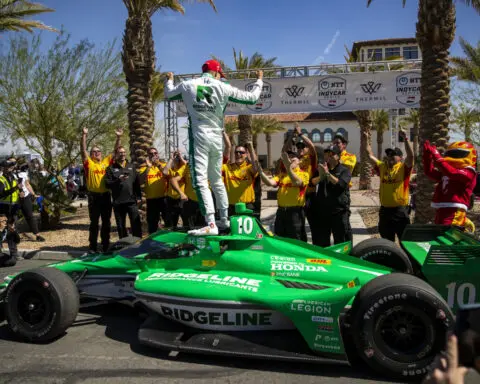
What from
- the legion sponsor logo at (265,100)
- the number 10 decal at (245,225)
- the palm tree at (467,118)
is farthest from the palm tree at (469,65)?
the number 10 decal at (245,225)

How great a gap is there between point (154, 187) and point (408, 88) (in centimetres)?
862

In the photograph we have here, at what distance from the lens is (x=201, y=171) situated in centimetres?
489

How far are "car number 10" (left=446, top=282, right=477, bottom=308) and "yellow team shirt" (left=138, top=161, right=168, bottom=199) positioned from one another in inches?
213

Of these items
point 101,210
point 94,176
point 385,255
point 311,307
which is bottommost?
point 311,307

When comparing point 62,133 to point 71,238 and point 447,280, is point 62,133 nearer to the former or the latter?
point 71,238

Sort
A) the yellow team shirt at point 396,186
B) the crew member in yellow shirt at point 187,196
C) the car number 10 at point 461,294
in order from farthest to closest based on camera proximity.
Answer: the crew member in yellow shirt at point 187,196, the yellow team shirt at point 396,186, the car number 10 at point 461,294

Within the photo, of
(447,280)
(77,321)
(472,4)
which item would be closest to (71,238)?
(77,321)

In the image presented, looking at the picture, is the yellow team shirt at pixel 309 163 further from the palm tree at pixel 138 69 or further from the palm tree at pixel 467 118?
the palm tree at pixel 467 118

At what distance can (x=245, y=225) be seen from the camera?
434cm

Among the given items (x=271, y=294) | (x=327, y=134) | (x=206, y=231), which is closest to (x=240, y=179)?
(x=206, y=231)

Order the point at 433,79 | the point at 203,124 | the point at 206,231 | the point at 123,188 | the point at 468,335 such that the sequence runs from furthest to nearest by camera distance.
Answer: the point at 433,79
the point at 123,188
the point at 203,124
the point at 206,231
the point at 468,335

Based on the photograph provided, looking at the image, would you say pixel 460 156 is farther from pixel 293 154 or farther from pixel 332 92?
pixel 332 92

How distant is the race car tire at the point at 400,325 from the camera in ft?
10.6

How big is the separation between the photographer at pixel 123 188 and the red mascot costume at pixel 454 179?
4.66 metres
